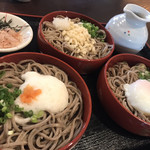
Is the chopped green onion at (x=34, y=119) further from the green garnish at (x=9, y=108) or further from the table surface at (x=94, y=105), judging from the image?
the table surface at (x=94, y=105)

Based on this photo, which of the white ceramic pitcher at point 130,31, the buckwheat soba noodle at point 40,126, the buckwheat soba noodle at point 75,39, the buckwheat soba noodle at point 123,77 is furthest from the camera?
the white ceramic pitcher at point 130,31

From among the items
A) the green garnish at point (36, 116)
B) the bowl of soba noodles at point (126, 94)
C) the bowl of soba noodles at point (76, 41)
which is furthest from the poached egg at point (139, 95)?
the green garnish at point (36, 116)

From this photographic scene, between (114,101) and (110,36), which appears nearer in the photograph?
(114,101)

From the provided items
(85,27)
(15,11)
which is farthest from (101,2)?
(15,11)

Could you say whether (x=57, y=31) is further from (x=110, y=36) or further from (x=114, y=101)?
(x=114, y=101)

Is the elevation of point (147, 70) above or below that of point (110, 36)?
below

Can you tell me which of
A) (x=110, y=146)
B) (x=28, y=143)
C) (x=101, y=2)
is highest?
(x=101, y=2)

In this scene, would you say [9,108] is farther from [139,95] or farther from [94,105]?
[139,95]
